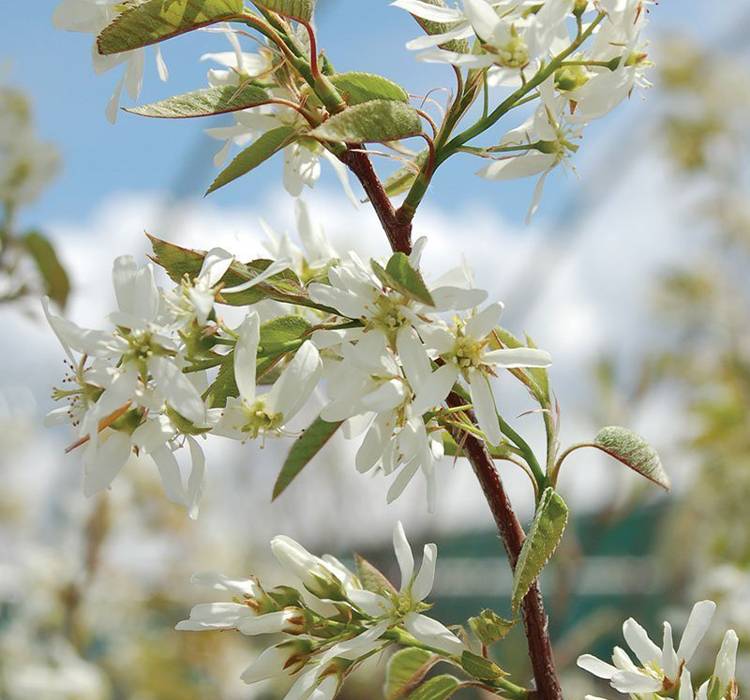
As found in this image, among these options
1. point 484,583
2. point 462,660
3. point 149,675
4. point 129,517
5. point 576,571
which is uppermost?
point 462,660

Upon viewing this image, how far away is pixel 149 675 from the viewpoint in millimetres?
1854

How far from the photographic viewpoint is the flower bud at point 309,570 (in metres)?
0.45

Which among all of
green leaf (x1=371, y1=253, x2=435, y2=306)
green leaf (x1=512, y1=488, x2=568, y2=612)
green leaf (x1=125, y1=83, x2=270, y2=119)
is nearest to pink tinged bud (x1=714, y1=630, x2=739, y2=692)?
green leaf (x1=512, y1=488, x2=568, y2=612)

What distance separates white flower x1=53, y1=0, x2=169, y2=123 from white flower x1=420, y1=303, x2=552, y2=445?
0.20 meters

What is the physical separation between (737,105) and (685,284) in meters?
0.59

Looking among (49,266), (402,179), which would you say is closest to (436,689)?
(402,179)

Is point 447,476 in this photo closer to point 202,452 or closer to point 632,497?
point 632,497

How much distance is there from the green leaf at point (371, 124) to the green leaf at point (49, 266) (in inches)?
30.5

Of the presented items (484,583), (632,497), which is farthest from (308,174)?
(484,583)

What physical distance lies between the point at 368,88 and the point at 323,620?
9.3 inches

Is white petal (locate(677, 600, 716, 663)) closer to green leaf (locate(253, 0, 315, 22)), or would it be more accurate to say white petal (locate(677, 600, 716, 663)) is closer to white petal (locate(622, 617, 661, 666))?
white petal (locate(622, 617, 661, 666))

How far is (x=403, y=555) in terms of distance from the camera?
→ 1.54 ft

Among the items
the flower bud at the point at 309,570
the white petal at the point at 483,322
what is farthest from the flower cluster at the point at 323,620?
the white petal at the point at 483,322

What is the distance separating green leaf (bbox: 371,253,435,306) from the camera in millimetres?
377
